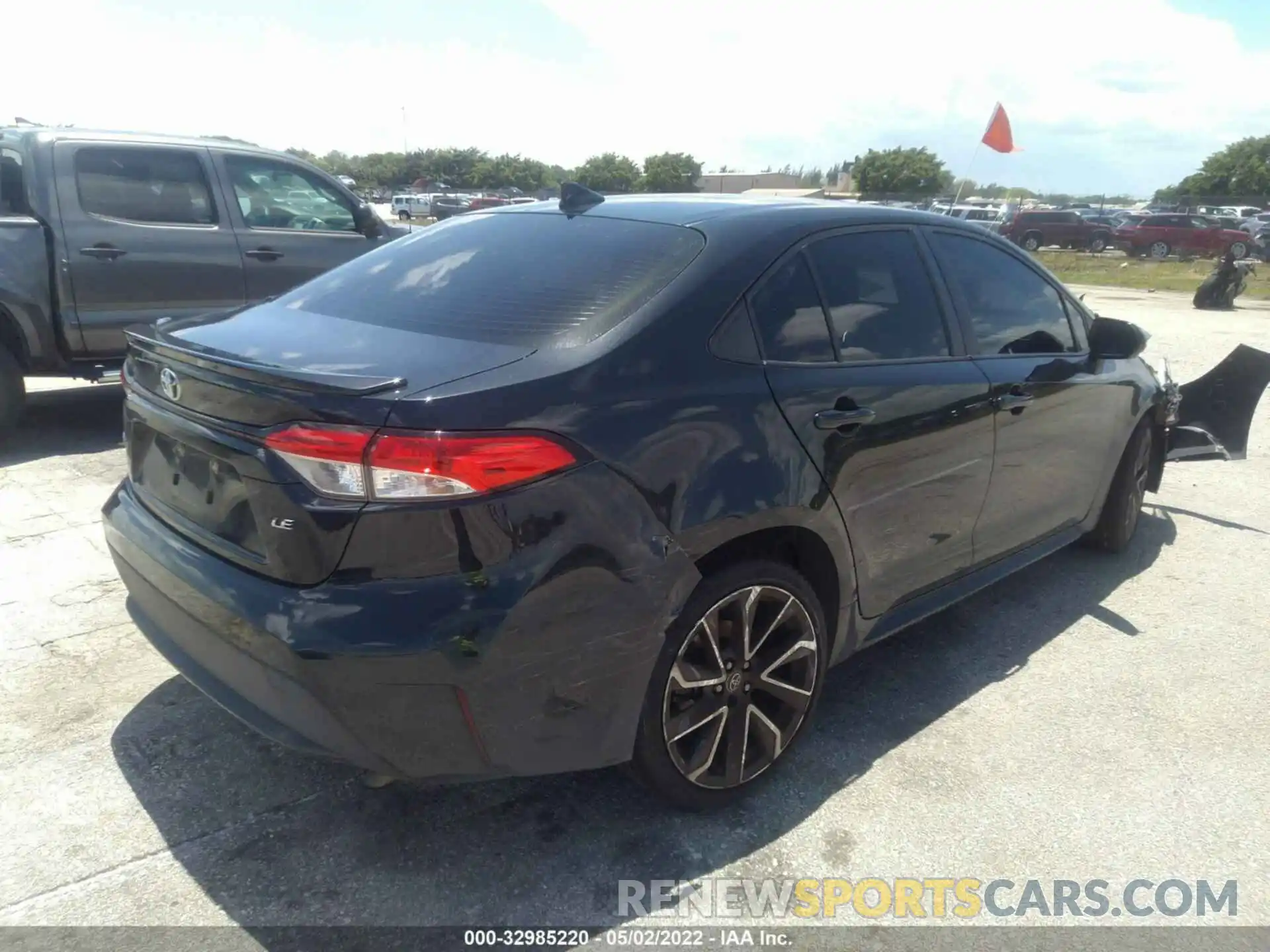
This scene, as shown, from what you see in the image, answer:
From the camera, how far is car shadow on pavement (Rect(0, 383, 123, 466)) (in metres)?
5.97

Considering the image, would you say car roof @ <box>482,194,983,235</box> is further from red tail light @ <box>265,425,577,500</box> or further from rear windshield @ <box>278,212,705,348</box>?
red tail light @ <box>265,425,577,500</box>

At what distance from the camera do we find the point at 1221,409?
5.78 metres

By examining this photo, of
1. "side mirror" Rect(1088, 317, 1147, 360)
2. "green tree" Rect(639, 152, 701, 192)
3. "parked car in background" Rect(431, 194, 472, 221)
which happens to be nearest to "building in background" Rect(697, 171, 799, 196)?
"green tree" Rect(639, 152, 701, 192)

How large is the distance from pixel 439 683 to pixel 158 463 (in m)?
1.17

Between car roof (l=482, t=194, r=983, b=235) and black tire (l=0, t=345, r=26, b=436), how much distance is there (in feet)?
13.1

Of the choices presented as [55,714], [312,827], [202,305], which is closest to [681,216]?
[312,827]

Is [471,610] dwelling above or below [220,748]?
above

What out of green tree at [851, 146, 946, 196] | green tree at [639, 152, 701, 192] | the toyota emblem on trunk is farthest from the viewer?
green tree at [851, 146, 946, 196]

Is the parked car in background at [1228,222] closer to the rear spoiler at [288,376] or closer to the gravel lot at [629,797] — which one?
the gravel lot at [629,797]

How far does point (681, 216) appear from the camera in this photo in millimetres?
2986

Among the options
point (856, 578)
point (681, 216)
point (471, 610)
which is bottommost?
point (856, 578)

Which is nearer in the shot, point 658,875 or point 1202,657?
point 658,875

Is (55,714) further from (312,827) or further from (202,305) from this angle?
(202,305)

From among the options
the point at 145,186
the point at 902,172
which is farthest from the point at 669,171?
the point at 145,186
